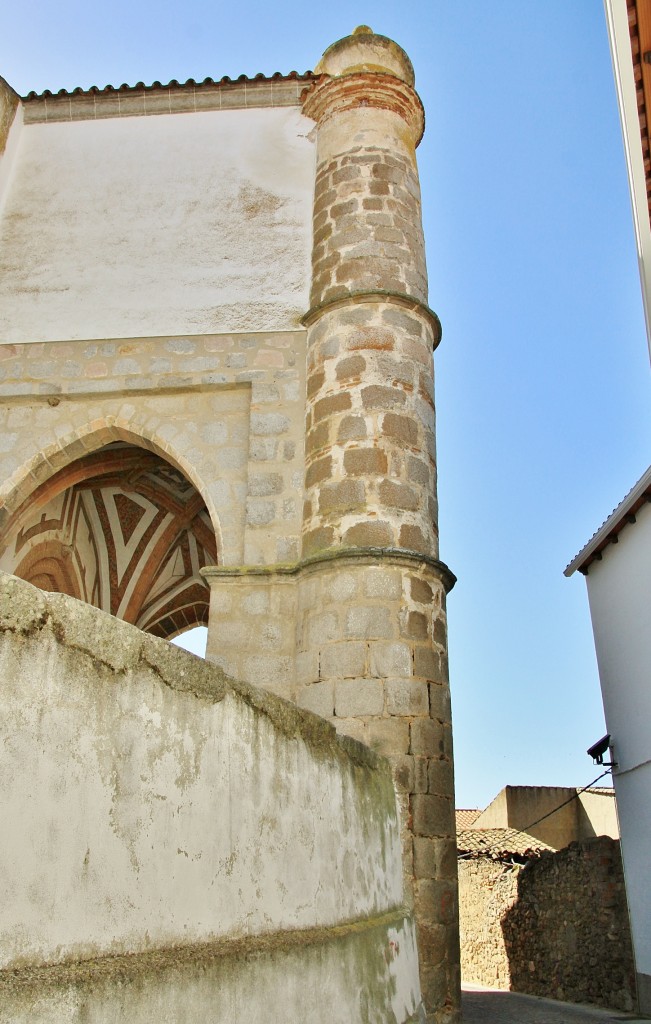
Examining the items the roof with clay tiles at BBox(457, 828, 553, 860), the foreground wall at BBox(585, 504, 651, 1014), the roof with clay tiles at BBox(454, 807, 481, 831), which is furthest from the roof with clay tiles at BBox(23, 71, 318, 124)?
the roof with clay tiles at BBox(454, 807, 481, 831)

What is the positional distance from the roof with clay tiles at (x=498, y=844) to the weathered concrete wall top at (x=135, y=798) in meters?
12.7

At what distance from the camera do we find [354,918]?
312cm

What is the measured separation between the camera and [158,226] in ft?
24.0

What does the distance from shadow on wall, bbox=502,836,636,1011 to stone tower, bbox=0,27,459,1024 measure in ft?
20.9

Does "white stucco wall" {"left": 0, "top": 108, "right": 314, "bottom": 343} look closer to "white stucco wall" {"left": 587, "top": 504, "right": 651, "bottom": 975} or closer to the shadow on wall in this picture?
"white stucco wall" {"left": 587, "top": 504, "right": 651, "bottom": 975}

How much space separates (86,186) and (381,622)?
198 inches

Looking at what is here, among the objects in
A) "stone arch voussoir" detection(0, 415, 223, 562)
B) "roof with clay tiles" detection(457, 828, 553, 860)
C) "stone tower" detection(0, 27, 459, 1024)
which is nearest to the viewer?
"stone tower" detection(0, 27, 459, 1024)

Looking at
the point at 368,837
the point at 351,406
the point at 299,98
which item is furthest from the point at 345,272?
the point at 368,837

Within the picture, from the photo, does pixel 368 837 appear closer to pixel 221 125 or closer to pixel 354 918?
pixel 354 918

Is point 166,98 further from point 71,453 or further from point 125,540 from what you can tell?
point 125,540

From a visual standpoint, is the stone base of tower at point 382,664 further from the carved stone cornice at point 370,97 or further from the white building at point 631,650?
the white building at point 631,650

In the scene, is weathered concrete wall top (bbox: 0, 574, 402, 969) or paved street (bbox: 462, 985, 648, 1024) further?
paved street (bbox: 462, 985, 648, 1024)

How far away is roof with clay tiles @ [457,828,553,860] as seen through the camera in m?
14.5

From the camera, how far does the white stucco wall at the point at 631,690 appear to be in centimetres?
916
